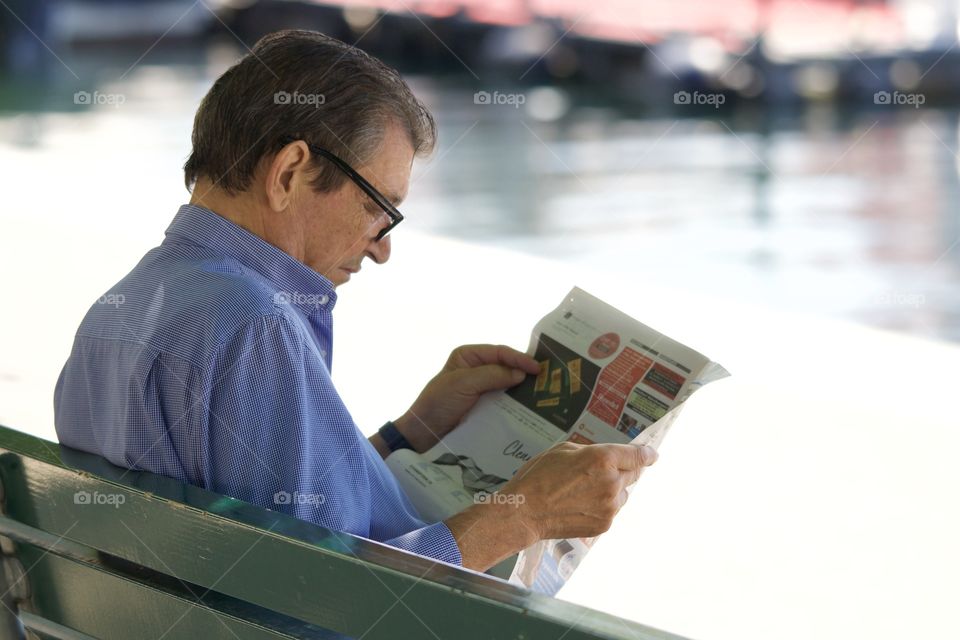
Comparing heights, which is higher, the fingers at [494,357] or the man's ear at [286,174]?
the man's ear at [286,174]

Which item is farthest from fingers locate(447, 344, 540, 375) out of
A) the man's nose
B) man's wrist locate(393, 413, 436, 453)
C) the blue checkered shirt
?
the blue checkered shirt

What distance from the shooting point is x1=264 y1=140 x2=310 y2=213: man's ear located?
1346 millimetres

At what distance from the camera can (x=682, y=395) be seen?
141 cm

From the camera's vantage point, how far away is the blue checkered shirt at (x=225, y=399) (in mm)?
1187

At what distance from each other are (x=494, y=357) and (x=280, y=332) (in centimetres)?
A: 56

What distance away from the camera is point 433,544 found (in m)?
1.25

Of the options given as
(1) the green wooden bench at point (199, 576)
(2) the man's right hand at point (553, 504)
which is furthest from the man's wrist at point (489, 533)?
(1) the green wooden bench at point (199, 576)

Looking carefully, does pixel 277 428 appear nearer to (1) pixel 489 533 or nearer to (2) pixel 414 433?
(1) pixel 489 533

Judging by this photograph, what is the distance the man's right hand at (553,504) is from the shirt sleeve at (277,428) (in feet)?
0.18

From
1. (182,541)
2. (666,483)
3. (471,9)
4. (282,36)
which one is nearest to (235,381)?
(182,541)

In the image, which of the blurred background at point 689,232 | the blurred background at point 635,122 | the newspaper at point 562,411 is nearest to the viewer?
the newspaper at point 562,411

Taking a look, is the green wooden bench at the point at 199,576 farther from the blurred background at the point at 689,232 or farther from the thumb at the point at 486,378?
the blurred background at the point at 689,232

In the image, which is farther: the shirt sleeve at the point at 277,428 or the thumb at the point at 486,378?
the thumb at the point at 486,378

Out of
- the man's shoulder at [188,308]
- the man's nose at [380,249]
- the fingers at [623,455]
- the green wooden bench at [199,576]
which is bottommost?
the green wooden bench at [199,576]
